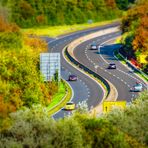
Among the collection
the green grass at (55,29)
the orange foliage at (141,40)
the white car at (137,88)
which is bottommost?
→ the green grass at (55,29)

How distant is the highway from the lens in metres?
103

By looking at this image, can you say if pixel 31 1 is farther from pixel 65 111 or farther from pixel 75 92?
pixel 65 111

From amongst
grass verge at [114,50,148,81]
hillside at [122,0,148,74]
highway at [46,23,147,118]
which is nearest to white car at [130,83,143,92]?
highway at [46,23,147,118]

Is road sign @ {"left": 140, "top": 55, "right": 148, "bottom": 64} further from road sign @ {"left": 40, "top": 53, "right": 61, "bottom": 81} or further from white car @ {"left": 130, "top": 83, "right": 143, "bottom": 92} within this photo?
road sign @ {"left": 40, "top": 53, "right": 61, "bottom": 81}

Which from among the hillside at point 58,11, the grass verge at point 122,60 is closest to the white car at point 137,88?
the grass verge at point 122,60

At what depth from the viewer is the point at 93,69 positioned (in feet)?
409

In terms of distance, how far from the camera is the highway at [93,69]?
103m

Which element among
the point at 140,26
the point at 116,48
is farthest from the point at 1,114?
the point at 116,48

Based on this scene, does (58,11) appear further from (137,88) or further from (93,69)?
Result: (137,88)

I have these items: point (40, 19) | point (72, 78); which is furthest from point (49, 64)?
point (40, 19)

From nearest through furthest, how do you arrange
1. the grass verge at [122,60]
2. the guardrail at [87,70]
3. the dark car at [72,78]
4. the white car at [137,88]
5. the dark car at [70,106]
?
the dark car at [70,106] → the white car at [137,88] → the guardrail at [87,70] → the dark car at [72,78] → the grass verge at [122,60]

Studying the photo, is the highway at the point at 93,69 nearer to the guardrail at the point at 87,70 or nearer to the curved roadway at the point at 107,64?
the curved roadway at the point at 107,64

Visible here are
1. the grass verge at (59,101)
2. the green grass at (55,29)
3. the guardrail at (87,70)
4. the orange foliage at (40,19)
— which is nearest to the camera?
the grass verge at (59,101)

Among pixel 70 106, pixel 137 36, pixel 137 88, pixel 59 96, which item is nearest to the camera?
pixel 70 106
